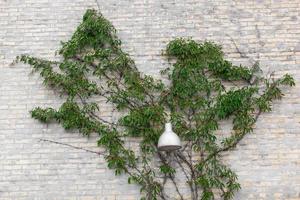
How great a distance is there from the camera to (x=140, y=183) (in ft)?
18.7

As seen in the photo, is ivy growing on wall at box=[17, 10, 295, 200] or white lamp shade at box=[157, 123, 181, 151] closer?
white lamp shade at box=[157, 123, 181, 151]

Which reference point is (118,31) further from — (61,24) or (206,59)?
(206,59)

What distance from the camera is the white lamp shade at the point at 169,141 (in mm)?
5391

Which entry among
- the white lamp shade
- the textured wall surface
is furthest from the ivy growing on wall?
the white lamp shade

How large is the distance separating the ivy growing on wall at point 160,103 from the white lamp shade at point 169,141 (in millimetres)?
308

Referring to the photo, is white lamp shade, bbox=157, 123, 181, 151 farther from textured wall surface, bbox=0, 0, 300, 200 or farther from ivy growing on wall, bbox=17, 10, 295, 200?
textured wall surface, bbox=0, 0, 300, 200

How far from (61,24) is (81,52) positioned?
0.45m

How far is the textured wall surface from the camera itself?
5.77m

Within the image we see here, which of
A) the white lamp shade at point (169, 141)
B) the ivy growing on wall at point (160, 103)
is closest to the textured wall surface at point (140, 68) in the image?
the ivy growing on wall at point (160, 103)

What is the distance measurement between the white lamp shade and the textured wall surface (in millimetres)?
602

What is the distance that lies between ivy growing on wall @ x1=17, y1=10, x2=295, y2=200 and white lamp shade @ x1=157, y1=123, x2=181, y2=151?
31 centimetres

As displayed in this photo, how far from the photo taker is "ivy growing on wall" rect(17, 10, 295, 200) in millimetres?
5750

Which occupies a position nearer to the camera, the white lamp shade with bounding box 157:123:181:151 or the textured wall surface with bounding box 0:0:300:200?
the white lamp shade with bounding box 157:123:181:151

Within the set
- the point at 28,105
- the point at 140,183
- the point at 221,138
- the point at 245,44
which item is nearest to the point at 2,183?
the point at 28,105
